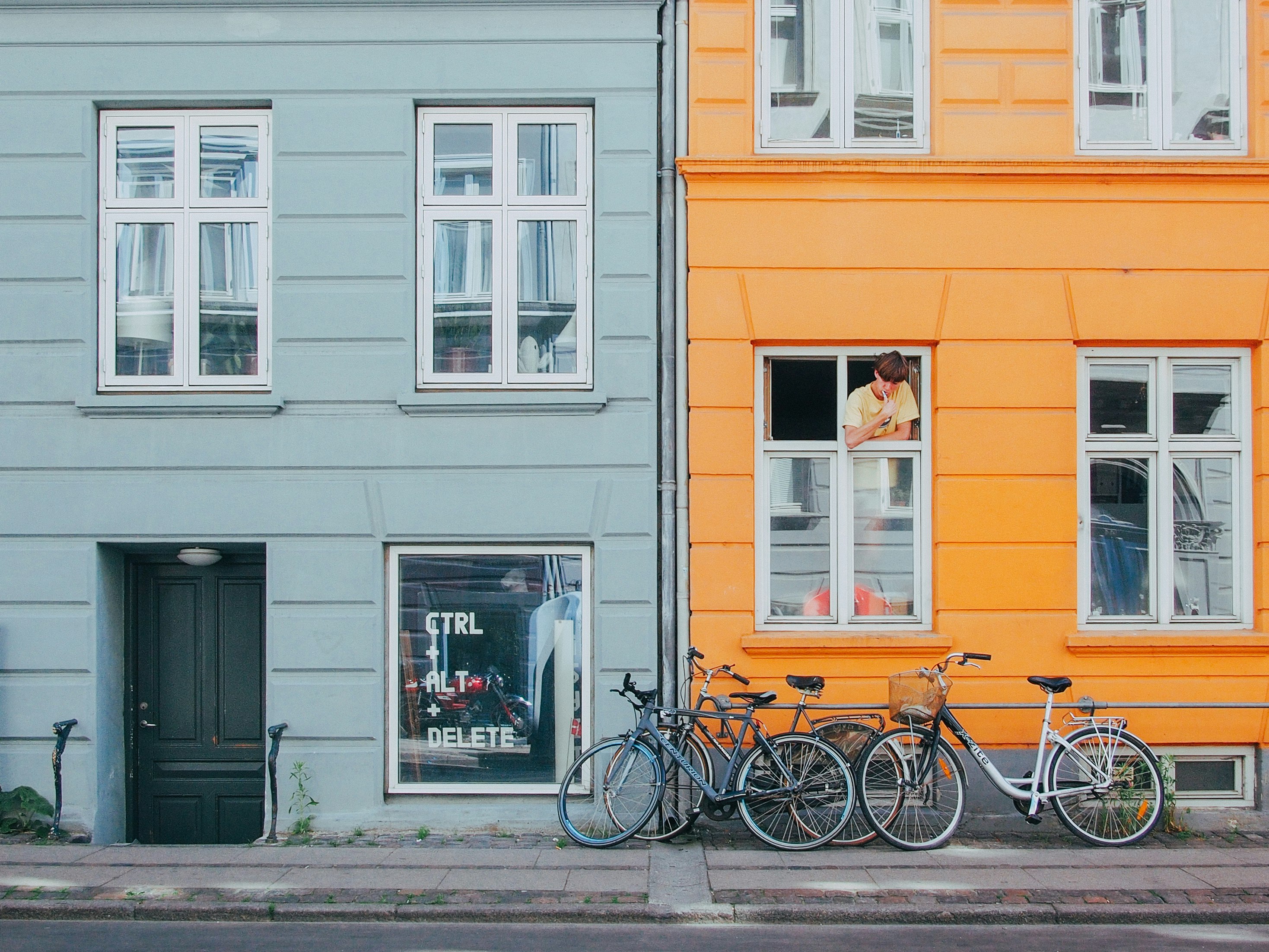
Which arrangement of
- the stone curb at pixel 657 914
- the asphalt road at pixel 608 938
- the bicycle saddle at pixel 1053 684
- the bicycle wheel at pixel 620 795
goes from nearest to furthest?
the asphalt road at pixel 608 938, the stone curb at pixel 657 914, the bicycle wheel at pixel 620 795, the bicycle saddle at pixel 1053 684

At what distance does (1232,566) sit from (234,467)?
24.5ft

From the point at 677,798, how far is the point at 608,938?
5.17 ft

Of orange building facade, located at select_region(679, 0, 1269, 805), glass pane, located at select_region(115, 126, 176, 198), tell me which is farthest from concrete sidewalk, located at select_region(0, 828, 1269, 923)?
glass pane, located at select_region(115, 126, 176, 198)

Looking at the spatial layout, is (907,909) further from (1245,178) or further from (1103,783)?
(1245,178)

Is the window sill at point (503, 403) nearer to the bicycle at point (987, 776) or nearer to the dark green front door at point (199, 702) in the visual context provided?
the dark green front door at point (199, 702)

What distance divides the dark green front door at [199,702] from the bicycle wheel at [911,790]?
4.60m

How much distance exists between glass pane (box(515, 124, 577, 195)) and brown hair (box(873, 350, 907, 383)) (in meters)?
2.63

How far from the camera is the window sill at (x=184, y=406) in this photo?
25.1 ft

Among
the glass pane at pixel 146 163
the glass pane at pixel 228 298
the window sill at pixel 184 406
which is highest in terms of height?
the glass pane at pixel 146 163

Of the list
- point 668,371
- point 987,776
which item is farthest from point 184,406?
point 987,776

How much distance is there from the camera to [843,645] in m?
7.57

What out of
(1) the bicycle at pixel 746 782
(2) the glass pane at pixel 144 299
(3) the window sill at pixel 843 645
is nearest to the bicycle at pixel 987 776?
(1) the bicycle at pixel 746 782

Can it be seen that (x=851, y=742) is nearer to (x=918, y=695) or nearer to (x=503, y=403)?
(x=918, y=695)

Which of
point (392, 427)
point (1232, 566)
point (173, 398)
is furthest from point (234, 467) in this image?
point (1232, 566)
